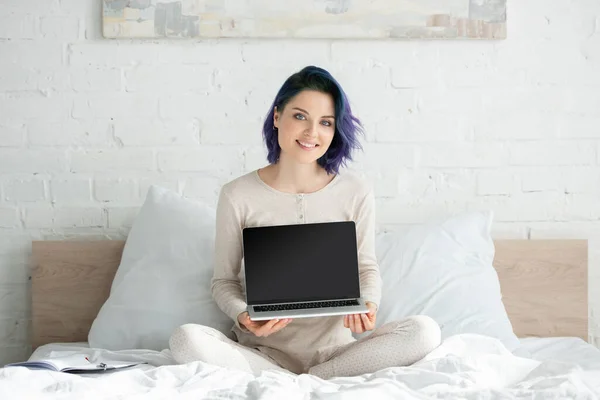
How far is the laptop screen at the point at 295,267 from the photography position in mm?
1710

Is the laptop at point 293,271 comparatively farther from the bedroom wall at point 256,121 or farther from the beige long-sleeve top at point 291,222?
the bedroom wall at point 256,121

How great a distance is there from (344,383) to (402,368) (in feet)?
0.38

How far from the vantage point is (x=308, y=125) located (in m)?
1.82

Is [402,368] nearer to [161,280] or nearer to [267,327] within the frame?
[267,327]

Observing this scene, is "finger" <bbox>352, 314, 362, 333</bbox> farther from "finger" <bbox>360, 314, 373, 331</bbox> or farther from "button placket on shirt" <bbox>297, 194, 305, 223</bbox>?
"button placket on shirt" <bbox>297, 194, 305, 223</bbox>

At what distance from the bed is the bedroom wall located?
11 cm

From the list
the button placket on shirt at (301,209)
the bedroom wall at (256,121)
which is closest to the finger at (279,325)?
the button placket on shirt at (301,209)

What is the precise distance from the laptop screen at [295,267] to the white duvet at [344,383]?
21cm

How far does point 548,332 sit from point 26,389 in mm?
1451

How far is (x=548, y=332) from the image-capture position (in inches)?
89.1

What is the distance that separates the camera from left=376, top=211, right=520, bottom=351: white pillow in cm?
199

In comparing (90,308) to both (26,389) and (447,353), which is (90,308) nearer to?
(26,389)

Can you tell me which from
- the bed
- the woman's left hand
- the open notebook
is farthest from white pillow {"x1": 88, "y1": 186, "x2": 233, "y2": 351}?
the woman's left hand

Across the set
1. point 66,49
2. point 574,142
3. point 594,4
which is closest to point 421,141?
point 574,142
